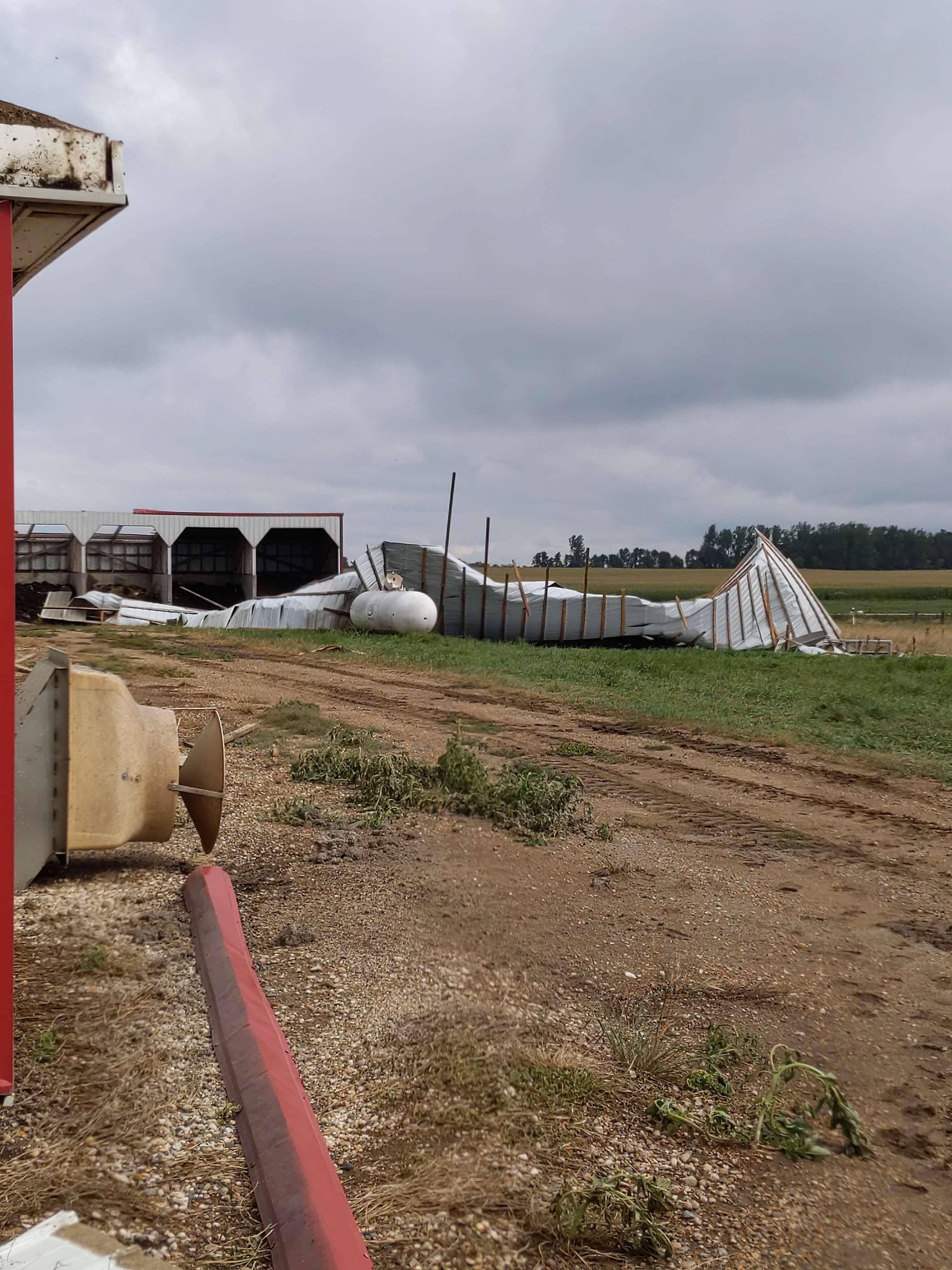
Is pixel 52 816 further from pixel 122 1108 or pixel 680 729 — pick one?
pixel 680 729

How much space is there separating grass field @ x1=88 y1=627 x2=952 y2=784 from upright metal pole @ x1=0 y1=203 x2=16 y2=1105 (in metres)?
9.16

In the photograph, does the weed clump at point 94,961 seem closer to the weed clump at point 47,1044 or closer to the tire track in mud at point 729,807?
the weed clump at point 47,1044

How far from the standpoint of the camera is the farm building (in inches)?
1347

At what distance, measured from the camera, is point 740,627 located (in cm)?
2623

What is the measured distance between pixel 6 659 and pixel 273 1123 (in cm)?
163

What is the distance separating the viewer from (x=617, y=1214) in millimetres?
2746

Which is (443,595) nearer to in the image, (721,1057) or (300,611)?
(300,611)

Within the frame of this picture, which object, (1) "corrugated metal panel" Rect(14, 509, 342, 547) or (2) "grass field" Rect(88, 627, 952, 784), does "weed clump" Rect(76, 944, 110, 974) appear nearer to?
(2) "grass field" Rect(88, 627, 952, 784)

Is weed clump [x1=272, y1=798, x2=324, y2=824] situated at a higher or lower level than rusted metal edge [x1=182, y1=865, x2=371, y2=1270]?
lower

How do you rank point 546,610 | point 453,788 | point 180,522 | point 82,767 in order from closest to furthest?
1. point 82,767
2. point 453,788
3. point 546,610
4. point 180,522

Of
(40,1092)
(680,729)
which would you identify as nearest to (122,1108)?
(40,1092)

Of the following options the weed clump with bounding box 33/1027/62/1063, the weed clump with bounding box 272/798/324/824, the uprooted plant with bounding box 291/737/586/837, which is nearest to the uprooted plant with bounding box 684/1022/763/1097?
the weed clump with bounding box 33/1027/62/1063

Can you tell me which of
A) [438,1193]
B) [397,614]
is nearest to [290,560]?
[397,614]

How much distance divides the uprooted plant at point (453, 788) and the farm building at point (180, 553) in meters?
28.4
